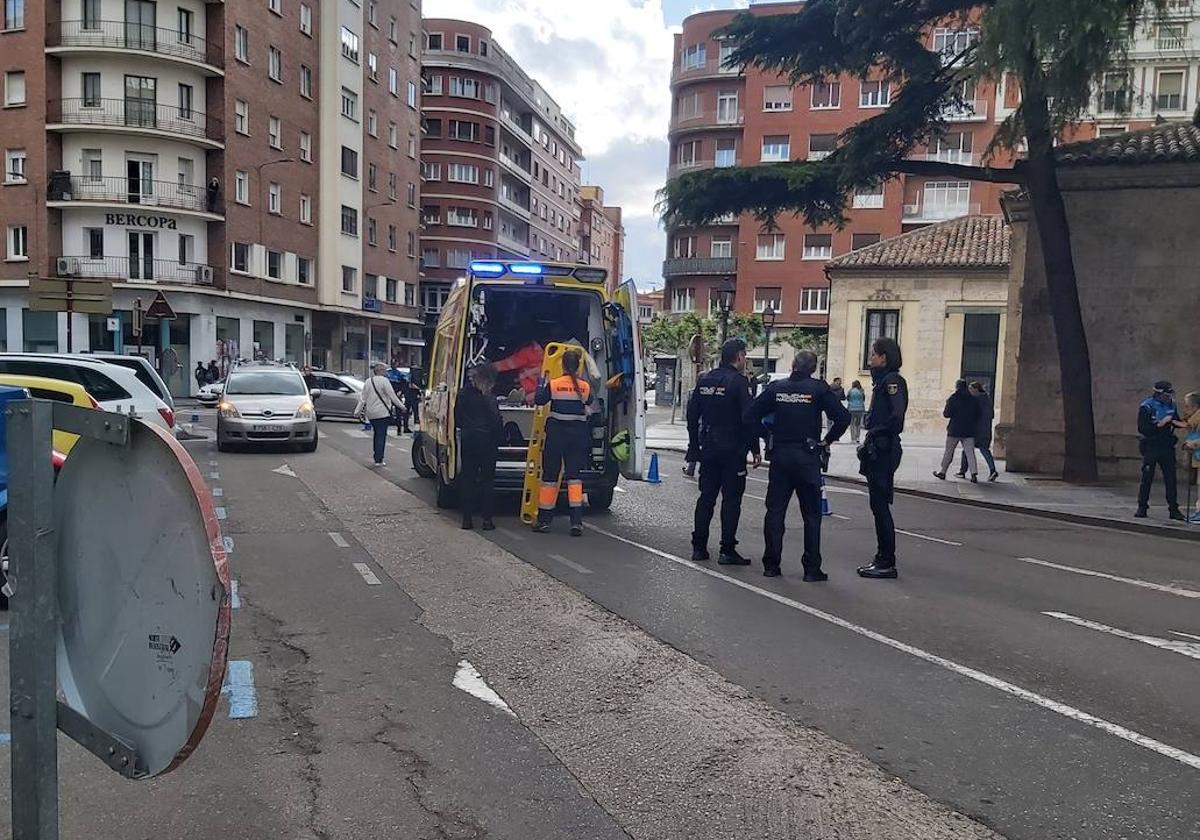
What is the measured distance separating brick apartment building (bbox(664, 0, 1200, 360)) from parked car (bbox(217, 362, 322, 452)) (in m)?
31.4

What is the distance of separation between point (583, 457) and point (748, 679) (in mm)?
4898

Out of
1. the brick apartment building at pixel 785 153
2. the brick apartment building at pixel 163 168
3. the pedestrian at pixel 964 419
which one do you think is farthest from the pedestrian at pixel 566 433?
the brick apartment building at pixel 785 153

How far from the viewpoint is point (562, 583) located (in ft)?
24.9

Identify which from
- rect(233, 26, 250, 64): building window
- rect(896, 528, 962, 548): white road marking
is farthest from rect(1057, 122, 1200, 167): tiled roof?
rect(233, 26, 250, 64): building window

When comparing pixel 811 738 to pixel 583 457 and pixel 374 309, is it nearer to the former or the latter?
pixel 583 457

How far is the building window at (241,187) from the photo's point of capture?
1625 inches

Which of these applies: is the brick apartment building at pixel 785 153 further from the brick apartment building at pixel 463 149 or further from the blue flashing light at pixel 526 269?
the blue flashing light at pixel 526 269

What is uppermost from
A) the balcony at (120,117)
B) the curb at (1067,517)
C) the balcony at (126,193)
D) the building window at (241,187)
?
the balcony at (120,117)

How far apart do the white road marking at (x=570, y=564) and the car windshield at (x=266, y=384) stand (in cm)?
1147

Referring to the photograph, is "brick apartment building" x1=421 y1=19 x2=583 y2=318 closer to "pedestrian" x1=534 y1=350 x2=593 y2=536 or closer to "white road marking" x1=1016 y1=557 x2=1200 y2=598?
"pedestrian" x1=534 y1=350 x2=593 y2=536

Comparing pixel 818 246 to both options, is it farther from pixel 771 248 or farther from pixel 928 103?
pixel 928 103

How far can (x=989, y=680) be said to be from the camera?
5.41m

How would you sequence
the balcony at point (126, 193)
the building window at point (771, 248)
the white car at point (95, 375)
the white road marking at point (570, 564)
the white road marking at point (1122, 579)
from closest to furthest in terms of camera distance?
the white road marking at point (570, 564) → the white road marking at point (1122, 579) → the white car at point (95, 375) → the balcony at point (126, 193) → the building window at point (771, 248)

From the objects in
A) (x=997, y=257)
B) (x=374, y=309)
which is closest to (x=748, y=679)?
(x=997, y=257)
